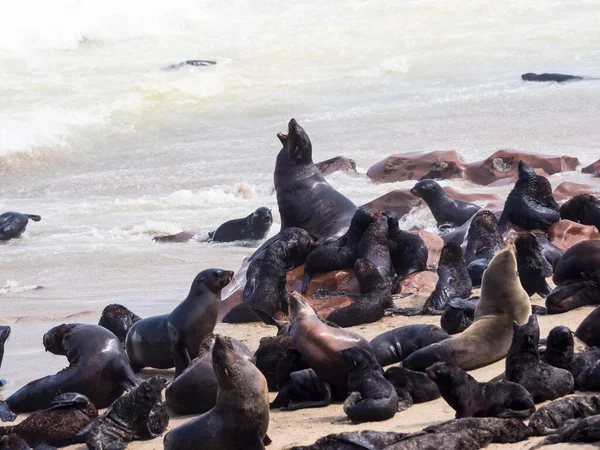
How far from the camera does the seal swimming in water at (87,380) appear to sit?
644cm

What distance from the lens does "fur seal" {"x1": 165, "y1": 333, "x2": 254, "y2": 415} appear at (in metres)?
6.02

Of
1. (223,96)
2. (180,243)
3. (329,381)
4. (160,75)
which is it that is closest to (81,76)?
(160,75)

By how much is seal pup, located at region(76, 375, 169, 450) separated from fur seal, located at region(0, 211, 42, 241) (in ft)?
27.9

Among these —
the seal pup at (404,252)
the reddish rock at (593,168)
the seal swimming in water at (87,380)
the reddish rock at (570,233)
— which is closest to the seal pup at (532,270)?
the seal pup at (404,252)

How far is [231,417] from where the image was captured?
505 centimetres

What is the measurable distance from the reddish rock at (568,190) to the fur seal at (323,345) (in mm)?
6444

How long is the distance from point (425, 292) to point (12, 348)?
305 centimetres

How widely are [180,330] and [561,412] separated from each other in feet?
9.55

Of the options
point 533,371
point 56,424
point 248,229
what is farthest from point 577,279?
point 248,229

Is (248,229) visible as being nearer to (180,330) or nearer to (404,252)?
(404,252)

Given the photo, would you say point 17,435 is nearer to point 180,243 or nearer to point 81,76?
point 180,243

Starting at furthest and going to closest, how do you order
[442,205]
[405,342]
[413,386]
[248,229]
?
[248,229] < [442,205] < [405,342] < [413,386]

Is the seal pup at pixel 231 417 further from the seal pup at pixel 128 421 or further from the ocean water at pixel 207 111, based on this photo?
the ocean water at pixel 207 111

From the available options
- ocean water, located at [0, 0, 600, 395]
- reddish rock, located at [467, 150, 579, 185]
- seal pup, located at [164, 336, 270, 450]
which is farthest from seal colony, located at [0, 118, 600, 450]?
reddish rock, located at [467, 150, 579, 185]
